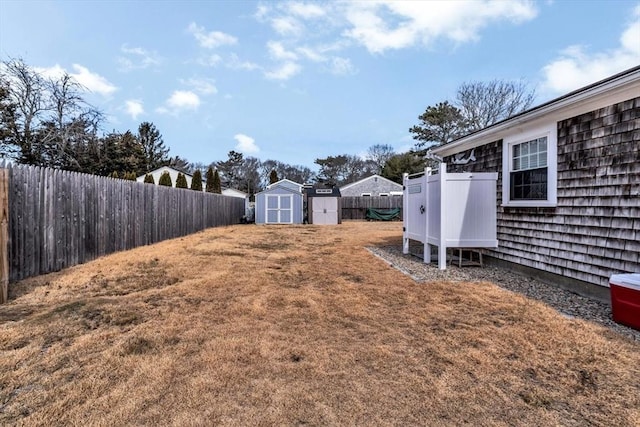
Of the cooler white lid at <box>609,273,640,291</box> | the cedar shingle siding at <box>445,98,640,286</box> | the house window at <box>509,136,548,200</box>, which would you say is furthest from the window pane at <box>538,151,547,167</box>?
the cooler white lid at <box>609,273,640,291</box>

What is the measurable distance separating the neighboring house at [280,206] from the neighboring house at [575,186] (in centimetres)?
1519

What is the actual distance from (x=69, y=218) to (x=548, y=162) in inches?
319

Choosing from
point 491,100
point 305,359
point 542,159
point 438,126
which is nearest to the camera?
point 305,359

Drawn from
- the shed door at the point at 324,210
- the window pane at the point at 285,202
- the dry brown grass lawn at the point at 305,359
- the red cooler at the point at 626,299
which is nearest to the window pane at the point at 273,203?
the window pane at the point at 285,202

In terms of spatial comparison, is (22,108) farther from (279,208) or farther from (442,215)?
(442,215)

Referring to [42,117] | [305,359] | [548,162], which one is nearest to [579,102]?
[548,162]

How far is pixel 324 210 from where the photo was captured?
69.7ft

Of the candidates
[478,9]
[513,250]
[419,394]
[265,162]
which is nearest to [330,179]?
[265,162]

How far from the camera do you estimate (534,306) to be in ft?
12.7

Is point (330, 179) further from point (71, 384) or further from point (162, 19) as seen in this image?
point (71, 384)

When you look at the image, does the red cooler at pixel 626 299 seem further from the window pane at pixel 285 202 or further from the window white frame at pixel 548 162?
the window pane at pixel 285 202

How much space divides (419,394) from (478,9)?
10.8 meters

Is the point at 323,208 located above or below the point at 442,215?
above

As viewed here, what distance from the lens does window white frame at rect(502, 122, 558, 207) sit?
5008mm
